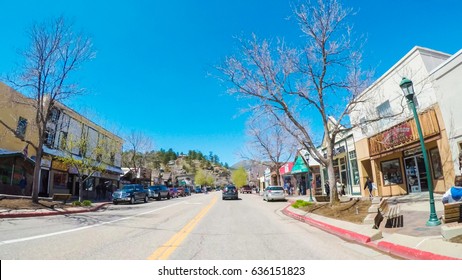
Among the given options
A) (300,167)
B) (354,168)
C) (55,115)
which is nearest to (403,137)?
(354,168)

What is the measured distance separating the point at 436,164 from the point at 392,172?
5.20 meters

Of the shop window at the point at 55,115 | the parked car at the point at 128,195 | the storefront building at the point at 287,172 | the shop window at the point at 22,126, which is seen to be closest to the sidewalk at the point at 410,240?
the parked car at the point at 128,195

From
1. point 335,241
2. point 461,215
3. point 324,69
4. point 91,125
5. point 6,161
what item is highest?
point 91,125

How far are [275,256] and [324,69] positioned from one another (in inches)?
467

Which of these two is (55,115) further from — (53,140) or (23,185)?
(23,185)

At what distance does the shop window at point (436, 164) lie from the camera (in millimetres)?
17094

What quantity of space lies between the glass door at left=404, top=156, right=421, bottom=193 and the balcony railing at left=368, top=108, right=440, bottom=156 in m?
A: 1.39

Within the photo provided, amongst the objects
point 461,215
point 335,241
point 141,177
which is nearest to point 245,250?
point 335,241

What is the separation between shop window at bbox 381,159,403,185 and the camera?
71.4 feet

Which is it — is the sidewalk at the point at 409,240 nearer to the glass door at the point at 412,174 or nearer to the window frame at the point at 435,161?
the window frame at the point at 435,161

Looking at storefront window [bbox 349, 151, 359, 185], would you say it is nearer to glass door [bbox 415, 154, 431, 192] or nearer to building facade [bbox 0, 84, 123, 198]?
glass door [bbox 415, 154, 431, 192]

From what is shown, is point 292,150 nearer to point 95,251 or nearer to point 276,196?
point 276,196

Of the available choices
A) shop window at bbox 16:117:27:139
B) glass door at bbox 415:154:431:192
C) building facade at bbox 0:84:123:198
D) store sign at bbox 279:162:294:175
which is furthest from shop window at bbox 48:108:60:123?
store sign at bbox 279:162:294:175
